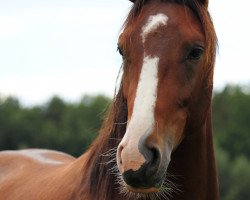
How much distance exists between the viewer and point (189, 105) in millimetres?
5082

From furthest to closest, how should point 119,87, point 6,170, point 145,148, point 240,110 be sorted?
1. point 240,110
2. point 6,170
3. point 119,87
4. point 145,148

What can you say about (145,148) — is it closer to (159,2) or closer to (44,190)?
(159,2)

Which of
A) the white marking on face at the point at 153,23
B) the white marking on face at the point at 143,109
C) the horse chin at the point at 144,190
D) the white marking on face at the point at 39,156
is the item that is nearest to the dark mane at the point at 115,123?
the white marking on face at the point at 153,23

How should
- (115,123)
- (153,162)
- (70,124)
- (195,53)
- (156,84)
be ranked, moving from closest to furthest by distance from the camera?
1. (153,162)
2. (156,84)
3. (195,53)
4. (115,123)
5. (70,124)

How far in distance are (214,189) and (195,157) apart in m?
0.39

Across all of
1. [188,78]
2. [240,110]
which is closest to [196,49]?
[188,78]

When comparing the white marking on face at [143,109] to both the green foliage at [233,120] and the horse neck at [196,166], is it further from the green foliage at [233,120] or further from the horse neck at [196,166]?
the green foliage at [233,120]

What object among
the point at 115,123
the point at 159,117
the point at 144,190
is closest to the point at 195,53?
the point at 159,117

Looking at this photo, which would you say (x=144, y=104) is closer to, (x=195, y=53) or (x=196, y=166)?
(x=195, y=53)

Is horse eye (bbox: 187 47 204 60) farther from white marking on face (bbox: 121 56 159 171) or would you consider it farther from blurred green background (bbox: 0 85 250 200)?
blurred green background (bbox: 0 85 250 200)

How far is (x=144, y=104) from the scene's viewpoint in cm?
471

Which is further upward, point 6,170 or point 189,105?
point 189,105

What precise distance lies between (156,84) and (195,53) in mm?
434

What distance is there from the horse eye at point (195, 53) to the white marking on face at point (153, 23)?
29 cm
